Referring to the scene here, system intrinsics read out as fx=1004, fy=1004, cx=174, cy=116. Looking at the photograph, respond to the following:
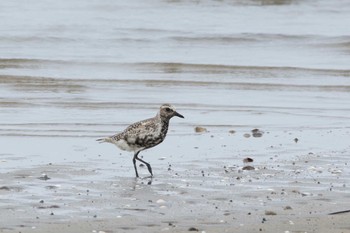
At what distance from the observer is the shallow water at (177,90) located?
1049 centimetres

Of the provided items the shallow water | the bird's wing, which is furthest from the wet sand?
the bird's wing

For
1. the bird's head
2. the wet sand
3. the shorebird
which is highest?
the bird's head

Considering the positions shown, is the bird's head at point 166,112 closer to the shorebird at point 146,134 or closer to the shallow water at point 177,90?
the shorebird at point 146,134

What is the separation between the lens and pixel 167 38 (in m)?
26.3

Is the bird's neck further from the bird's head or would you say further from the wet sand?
the wet sand

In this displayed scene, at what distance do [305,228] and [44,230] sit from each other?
2.03m

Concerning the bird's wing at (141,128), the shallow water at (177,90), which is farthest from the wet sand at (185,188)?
the bird's wing at (141,128)

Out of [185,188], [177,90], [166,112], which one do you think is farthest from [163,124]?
[177,90]

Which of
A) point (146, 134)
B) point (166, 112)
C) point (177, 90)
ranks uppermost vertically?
point (177, 90)

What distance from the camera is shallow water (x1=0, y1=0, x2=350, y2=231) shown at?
10.5 meters

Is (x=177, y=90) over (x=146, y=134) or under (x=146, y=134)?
over

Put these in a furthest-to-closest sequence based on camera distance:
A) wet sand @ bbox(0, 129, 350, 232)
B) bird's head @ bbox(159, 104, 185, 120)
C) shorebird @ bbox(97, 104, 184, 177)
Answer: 1. bird's head @ bbox(159, 104, 185, 120)
2. shorebird @ bbox(97, 104, 184, 177)
3. wet sand @ bbox(0, 129, 350, 232)

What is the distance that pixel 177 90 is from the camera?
18297 mm

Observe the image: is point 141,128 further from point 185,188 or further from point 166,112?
point 185,188
